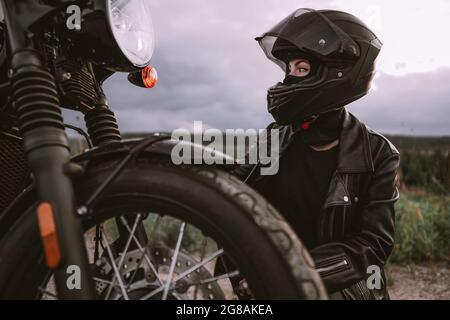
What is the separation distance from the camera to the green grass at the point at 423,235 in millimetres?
5059

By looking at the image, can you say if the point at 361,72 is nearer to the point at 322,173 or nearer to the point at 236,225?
the point at 322,173

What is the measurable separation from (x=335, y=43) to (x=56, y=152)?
3.96 ft

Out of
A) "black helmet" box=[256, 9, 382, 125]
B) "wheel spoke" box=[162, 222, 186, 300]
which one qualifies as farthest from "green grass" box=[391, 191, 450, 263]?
"wheel spoke" box=[162, 222, 186, 300]

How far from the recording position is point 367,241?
72.7 inches

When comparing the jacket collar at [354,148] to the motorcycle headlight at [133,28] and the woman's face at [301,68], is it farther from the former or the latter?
the motorcycle headlight at [133,28]

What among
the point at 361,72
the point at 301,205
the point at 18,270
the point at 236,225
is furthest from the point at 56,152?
the point at 361,72

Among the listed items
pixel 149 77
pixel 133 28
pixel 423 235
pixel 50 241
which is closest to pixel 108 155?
pixel 50 241

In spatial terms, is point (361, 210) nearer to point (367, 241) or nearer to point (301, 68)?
point (367, 241)

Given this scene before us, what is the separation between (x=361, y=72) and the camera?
2021mm

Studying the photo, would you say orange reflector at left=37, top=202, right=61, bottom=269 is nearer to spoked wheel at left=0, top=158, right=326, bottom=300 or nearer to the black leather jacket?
spoked wheel at left=0, top=158, right=326, bottom=300

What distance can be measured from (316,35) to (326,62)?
0.39 feet

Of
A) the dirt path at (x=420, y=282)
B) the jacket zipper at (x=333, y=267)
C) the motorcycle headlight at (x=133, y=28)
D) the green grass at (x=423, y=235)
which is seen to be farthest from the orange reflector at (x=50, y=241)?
the green grass at (x=423, y=235)

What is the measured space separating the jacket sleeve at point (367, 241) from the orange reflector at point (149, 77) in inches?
38.8

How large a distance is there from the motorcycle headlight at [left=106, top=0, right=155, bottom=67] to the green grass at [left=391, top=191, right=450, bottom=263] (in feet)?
13.7
